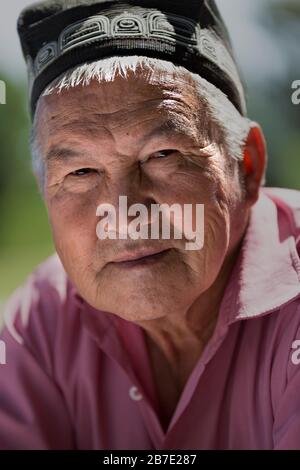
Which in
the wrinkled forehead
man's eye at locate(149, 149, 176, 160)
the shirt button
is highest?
the wrinkled forehead

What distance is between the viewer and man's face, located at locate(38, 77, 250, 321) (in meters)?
1.41

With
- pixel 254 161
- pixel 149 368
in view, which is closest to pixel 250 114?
pixel 254 161

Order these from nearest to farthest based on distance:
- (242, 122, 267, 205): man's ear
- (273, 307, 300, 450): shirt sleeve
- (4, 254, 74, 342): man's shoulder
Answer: (273, 307, 300, 450): shirt sleeve
(242, 122, 267, 205): man's ear
(4, 254, 74, 342): man's shoulder

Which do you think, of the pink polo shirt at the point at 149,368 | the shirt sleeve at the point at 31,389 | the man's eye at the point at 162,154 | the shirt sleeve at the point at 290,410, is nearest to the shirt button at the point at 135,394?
the pink polo shirt at the point at 149,368

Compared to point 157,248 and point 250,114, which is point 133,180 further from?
point 250,114

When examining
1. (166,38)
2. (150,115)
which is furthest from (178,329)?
(166,38)

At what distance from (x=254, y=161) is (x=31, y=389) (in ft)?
2.64

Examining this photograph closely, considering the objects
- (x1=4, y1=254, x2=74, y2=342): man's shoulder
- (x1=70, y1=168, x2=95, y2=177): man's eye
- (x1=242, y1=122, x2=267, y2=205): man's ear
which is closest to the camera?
(x1=70, y1=168, x2=95, y2=177): man's eye

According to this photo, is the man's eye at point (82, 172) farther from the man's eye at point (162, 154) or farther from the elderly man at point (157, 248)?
the man's eye at point (162, 154)

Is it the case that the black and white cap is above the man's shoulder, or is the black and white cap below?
above

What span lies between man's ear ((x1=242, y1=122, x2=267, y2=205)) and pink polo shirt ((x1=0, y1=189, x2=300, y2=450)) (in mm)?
92

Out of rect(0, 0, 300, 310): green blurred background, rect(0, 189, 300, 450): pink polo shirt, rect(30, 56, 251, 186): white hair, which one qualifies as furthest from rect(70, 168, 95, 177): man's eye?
rect(0, 189, 300, 450): pink polo shirt

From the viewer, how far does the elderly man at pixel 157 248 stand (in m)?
1.43

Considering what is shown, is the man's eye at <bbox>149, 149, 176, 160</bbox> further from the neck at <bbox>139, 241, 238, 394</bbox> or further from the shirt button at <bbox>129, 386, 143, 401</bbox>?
the shirt button at <bbox>129, 386, 143, 401</bbox>
